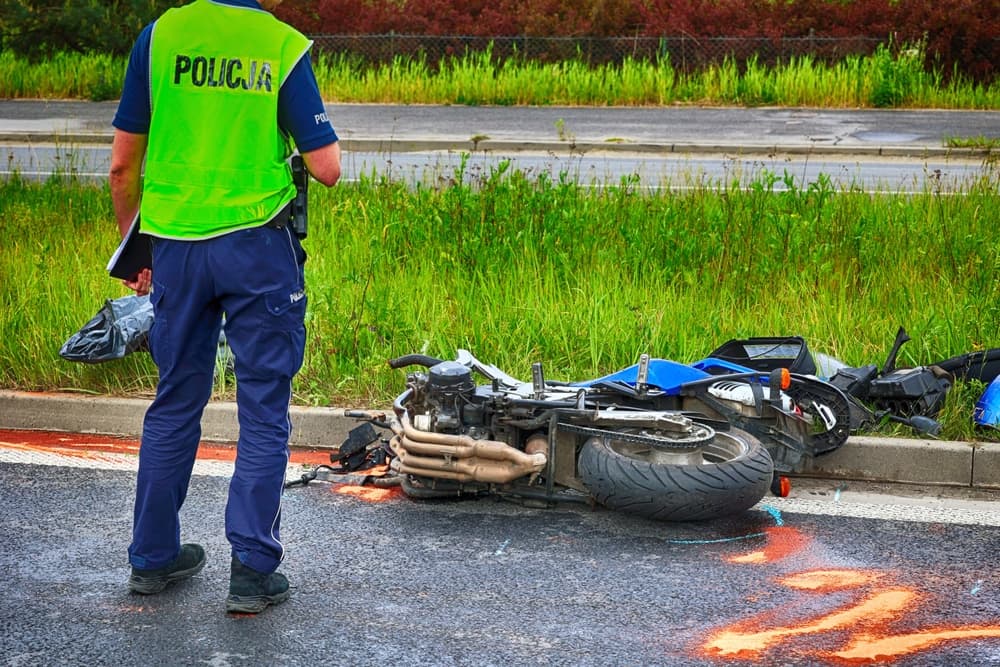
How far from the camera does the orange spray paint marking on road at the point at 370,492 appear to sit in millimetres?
5273

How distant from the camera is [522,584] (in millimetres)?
4398

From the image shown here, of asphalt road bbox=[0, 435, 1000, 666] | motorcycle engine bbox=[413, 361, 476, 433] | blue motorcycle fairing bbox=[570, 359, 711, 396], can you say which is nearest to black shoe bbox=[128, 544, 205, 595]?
asphalt road bbox=[0, 435, 1000, 666]

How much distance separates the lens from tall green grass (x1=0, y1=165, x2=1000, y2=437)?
263 inches

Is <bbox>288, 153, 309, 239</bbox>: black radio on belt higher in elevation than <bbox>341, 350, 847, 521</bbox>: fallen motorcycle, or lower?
higher

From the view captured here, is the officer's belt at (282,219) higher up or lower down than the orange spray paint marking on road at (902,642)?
higher up

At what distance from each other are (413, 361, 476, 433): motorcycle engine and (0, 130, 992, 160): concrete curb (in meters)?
12.5

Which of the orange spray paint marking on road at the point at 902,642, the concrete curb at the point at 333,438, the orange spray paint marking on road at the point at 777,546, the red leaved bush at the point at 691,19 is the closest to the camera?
the orange spray paint marking on road at the point at 902,642

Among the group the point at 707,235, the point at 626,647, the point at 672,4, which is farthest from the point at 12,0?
the point at 626,647

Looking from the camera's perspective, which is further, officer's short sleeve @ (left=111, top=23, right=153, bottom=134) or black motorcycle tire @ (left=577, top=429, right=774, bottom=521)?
black motorcycle tire @ (left=577, top=429, right=774, bottom=521)

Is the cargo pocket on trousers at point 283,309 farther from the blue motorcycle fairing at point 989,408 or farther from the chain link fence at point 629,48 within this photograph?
the chain link fence at point 629,48

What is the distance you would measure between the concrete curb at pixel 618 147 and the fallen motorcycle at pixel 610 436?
12301 millimetres

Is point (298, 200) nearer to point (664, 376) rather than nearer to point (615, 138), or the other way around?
point (664, 376)

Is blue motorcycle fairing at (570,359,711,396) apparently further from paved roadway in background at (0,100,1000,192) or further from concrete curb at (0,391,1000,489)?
paved roadway in background at (0,100,1000,192)

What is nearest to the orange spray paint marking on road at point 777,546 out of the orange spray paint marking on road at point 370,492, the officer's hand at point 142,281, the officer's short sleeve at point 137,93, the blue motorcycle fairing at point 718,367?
the blue motorcycle fairing at point 718,367
